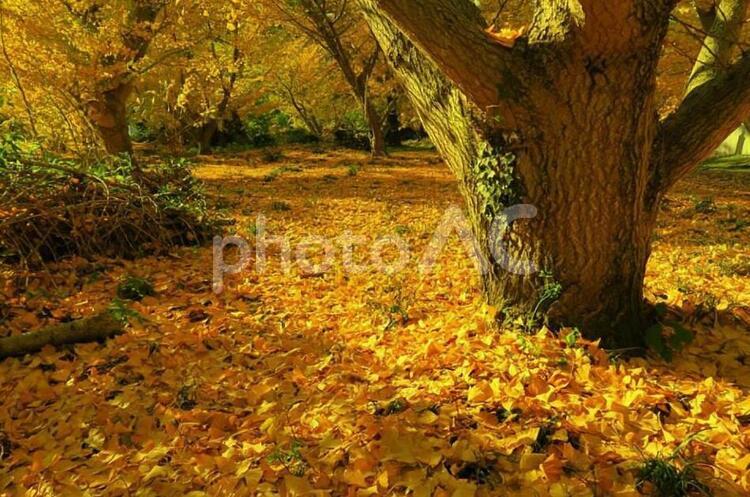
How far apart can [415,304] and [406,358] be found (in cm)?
90

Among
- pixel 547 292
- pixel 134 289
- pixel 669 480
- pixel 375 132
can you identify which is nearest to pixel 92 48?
pixel 134 289

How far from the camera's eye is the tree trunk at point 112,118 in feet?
35.9

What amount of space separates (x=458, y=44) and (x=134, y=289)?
10.9ft

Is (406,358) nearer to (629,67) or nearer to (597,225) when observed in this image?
(597,225)

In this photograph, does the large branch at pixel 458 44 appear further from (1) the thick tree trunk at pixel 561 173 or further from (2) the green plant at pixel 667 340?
(2) the green plant at pixel 667 340

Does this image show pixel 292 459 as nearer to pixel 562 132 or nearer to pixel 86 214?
pixel 562 132

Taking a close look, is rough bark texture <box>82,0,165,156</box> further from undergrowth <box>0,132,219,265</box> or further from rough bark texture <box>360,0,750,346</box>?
rough bark texture <box>360,0,750,346</box>

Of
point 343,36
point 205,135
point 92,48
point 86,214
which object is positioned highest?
point 343,36

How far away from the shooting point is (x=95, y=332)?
3514 mm

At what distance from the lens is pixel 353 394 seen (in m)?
2.80

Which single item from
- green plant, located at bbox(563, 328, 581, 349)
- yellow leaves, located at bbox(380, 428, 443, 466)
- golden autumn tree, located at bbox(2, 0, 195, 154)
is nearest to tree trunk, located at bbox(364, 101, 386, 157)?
golden autumn tree, located at bbox(2, 0, 195, 154)

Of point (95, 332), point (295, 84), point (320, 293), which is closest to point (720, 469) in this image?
point (320, 293)

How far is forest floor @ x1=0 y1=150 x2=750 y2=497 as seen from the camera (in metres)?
2.16

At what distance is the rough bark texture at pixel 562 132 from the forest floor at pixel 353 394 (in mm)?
394
